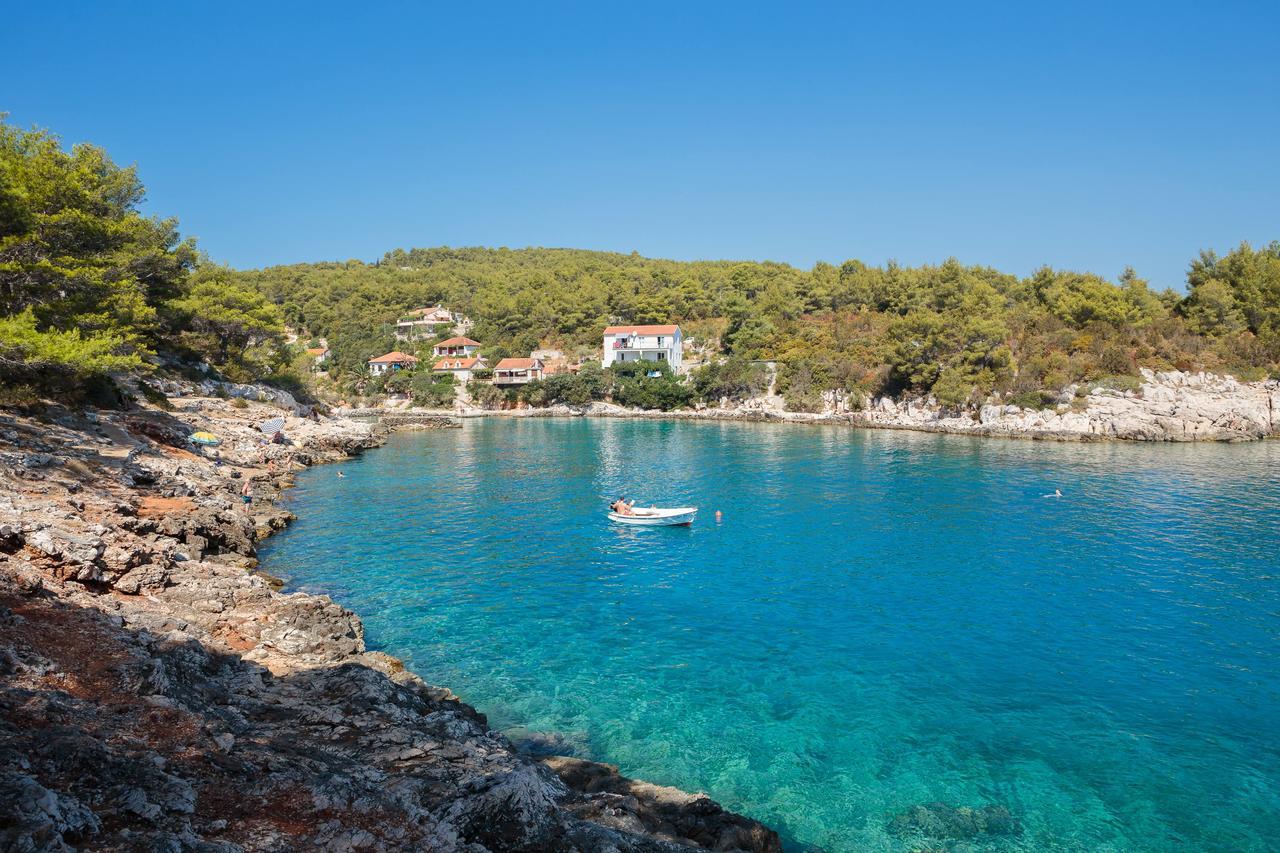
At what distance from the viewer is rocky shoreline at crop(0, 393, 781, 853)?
7277 millimetres

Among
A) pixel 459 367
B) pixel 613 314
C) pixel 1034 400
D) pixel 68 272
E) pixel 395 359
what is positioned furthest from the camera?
pixel 613 314

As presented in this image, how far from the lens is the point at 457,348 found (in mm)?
112125

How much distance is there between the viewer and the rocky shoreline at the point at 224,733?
287 inches

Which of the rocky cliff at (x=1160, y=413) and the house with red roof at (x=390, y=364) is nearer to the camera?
the rocky cliff at (x=1160, y=413)

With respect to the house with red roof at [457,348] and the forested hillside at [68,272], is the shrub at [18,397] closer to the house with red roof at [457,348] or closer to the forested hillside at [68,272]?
the forested hillside at [68,272]

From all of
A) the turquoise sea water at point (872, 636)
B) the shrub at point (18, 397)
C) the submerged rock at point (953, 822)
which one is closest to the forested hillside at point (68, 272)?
the shrub at point (18, 397)

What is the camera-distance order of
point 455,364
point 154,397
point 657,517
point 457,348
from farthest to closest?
1. point 457,348
2. point 455,364
3. point 154,397
4. point 657,517

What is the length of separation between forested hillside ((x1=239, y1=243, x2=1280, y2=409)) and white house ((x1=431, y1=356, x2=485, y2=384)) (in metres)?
7.20

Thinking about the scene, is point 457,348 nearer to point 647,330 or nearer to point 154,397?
point 647,330

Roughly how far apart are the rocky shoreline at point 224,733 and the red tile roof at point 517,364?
8045 centimetres

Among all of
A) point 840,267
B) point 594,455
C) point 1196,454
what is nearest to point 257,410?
point 594,455

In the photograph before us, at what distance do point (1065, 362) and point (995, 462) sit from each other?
87.1 ft

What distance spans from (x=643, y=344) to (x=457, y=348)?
3194cm

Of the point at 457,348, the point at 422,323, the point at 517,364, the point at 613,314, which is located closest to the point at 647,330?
the point at 613,314
